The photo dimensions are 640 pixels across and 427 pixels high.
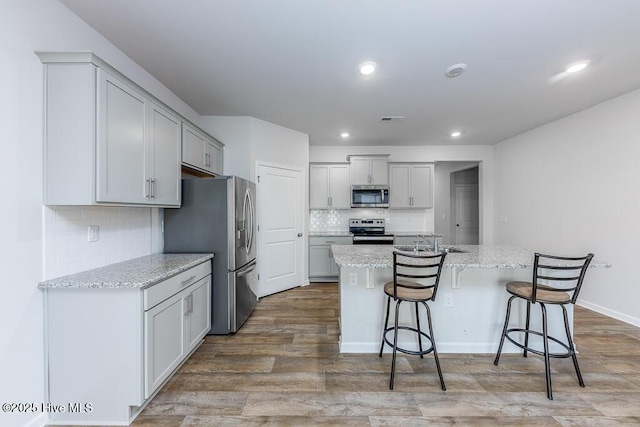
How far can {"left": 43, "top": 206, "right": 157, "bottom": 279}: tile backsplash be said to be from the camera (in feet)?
5.61

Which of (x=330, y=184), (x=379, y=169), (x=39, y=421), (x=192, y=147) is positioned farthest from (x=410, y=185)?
(x=39, y=421)

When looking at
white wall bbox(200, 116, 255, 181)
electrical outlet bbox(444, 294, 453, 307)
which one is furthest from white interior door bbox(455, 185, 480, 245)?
white wall bbox(200, 116, 255, 181)

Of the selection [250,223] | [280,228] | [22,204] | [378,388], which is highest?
[22,204]

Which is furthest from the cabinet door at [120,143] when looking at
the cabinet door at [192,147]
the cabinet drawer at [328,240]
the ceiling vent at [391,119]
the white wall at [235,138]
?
the cabinet drawer at [328,240]

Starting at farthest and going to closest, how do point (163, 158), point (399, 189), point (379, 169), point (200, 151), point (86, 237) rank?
1. point (399, 189)
2. point (379, 169)
3. point (200, 151)
4. point (163, 158)
5. point (86, 237)

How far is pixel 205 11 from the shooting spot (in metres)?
1.81

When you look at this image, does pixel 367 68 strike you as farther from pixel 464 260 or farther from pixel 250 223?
pixel 250 223

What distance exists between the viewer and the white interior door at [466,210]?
6.79 meters

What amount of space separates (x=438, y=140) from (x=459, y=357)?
3.90 m

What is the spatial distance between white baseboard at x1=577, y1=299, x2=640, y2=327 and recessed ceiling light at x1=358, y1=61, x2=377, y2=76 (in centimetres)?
399

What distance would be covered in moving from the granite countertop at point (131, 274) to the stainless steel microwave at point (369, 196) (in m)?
3.30

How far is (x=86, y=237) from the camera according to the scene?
1.94 meters

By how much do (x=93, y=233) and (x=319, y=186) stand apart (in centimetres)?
371

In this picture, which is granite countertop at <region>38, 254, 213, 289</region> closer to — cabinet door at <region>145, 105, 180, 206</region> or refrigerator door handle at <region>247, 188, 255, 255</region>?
cabinet door at <region>145, 105, 180, 206</region>
